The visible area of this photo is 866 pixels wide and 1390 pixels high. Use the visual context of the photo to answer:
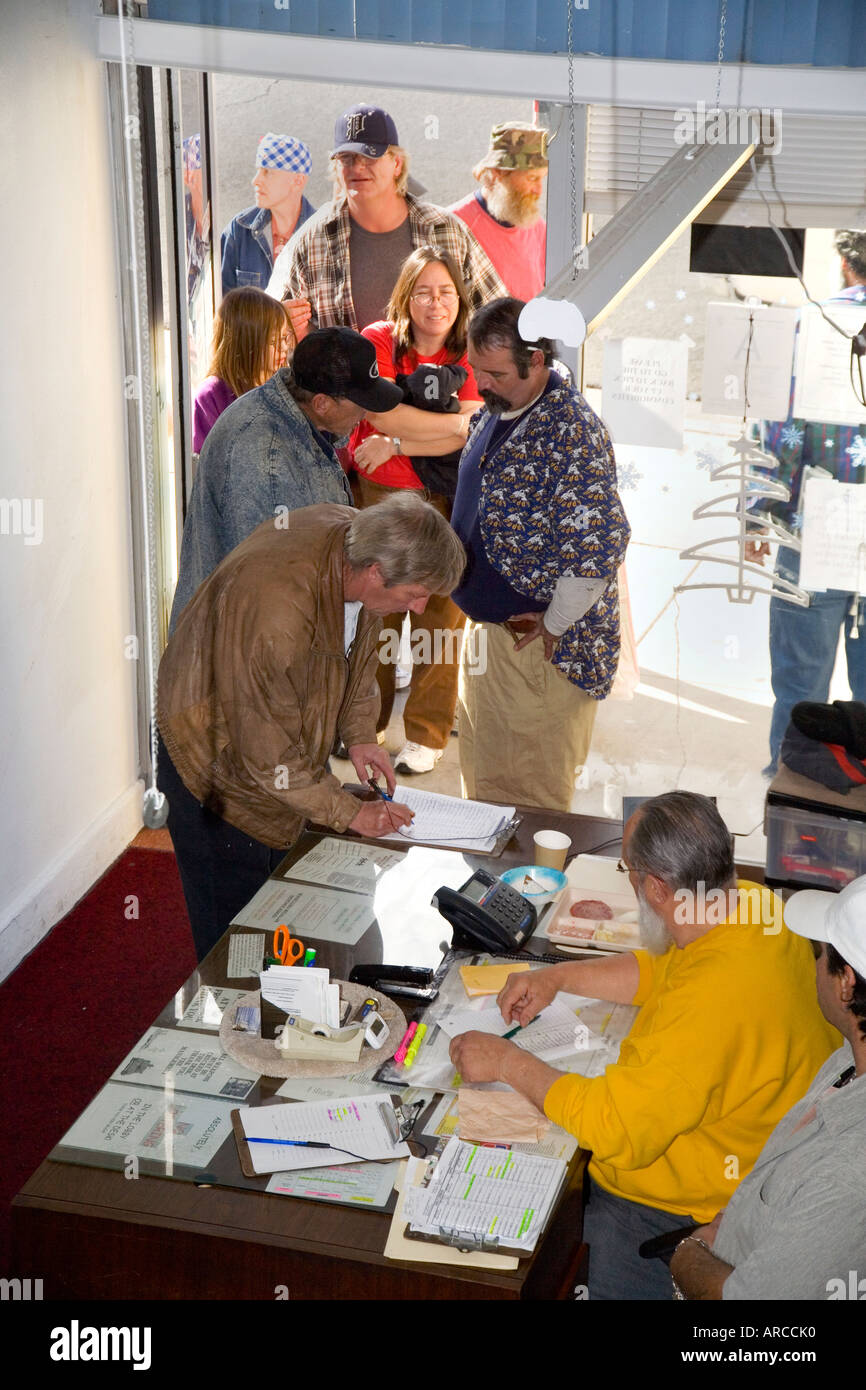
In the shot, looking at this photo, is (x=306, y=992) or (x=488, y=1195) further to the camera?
(x=306, y=992)

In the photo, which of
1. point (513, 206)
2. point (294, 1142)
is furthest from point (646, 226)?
point (294, 1142)

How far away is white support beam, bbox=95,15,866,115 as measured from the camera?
371 cm

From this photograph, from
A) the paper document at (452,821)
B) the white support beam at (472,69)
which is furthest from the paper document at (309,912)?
Answer: the white support beam at (472,69)

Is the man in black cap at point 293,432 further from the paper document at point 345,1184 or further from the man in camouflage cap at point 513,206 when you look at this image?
the paper document at point 345,1184

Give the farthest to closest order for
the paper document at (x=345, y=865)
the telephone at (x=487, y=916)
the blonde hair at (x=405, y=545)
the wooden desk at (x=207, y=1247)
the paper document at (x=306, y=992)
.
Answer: the paper document at (x=345, y=865) < the blonde hair at (x=405, y=545) < the telephone at (x=487, y=916) < the paper document at (x=306, y=992) < the wooden desk at (x=207, y=1247)

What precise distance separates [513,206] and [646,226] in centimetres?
45

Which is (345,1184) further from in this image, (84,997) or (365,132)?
(365,132)

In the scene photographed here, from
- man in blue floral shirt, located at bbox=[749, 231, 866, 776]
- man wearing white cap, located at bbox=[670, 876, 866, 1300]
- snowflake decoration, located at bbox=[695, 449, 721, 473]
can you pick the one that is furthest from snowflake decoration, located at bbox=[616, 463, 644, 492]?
man wearing white cap, located at bbox=[670, 876, 866, 1300]

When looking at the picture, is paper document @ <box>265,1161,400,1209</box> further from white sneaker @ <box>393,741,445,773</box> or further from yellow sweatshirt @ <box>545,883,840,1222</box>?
white sneaker @ <box>393,741,445,773</box>

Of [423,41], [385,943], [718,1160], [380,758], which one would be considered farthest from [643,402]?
[718,1160]

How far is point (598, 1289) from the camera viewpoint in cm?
220

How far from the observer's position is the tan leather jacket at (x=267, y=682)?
8.83 feet

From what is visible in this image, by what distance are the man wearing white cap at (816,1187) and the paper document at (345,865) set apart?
1033 millimetres

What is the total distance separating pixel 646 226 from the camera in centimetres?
397
